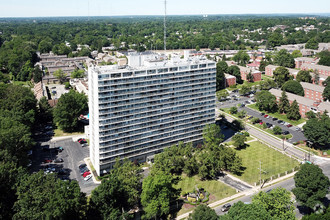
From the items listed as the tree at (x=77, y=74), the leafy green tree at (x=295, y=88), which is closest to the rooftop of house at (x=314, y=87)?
the leafy green tree at (x=295, y=88)

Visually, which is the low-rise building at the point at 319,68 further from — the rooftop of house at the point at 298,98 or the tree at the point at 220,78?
the tree at the point at 220,78

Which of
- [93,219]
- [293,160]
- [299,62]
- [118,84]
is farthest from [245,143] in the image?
[299,62]

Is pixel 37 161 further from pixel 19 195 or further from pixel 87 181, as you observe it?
pixel 19 195

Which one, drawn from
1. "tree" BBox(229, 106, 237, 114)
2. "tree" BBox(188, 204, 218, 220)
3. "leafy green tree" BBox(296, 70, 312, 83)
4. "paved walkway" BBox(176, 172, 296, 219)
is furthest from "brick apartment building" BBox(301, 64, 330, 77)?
"tree" BBox(188, 204, 218, 220)

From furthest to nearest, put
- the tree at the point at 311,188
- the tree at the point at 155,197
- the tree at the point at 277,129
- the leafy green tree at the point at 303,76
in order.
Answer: the leafy green tree at the point at 303,76 → the tree at the point at 277,129 → the tree at the point at 311,188 → the tree at the point at 155,197

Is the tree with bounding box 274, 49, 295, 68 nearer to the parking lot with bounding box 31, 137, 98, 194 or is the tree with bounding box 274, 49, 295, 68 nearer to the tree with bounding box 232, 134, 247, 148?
the tree with bounding box 232, 134, 247, 148
